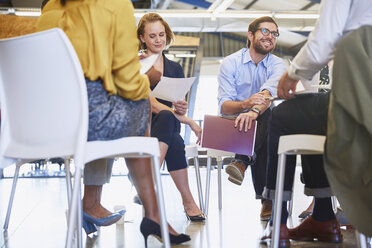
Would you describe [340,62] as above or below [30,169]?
above

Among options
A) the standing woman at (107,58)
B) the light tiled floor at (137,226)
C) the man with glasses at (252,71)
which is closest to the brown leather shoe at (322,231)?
the light tiled floor at (137,226)

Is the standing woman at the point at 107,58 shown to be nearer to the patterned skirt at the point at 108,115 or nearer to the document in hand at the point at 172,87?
the patterned skirt at the point at 108,115

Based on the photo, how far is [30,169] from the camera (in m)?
9.11

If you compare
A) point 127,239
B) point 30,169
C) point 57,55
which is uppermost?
point 57,55

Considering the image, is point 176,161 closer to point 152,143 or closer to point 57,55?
point 152,143

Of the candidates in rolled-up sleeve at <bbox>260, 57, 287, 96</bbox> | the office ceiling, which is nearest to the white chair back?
rolled-up sleeve at <bbox>260, 57, 287, 96</bbox>

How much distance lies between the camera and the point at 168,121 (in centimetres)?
286

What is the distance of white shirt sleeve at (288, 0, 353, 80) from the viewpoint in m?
1.63

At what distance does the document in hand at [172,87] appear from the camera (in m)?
2.61

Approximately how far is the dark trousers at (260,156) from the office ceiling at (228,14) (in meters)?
4.86

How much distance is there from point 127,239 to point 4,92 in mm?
1085

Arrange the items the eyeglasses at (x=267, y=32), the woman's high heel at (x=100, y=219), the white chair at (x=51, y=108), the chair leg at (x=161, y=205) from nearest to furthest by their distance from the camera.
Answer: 1. the white chair at (x=51, y=108)
2. the chair leg at (x=161, y=205)
3. the woman's high heel at (x=100, y=219)
4. the eyeglasses at (x=267, y=32)

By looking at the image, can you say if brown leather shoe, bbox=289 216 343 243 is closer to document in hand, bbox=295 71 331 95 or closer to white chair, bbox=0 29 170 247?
document in hand, bbox=295 71 331 95

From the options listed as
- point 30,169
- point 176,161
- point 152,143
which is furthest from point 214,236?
point 30,169
